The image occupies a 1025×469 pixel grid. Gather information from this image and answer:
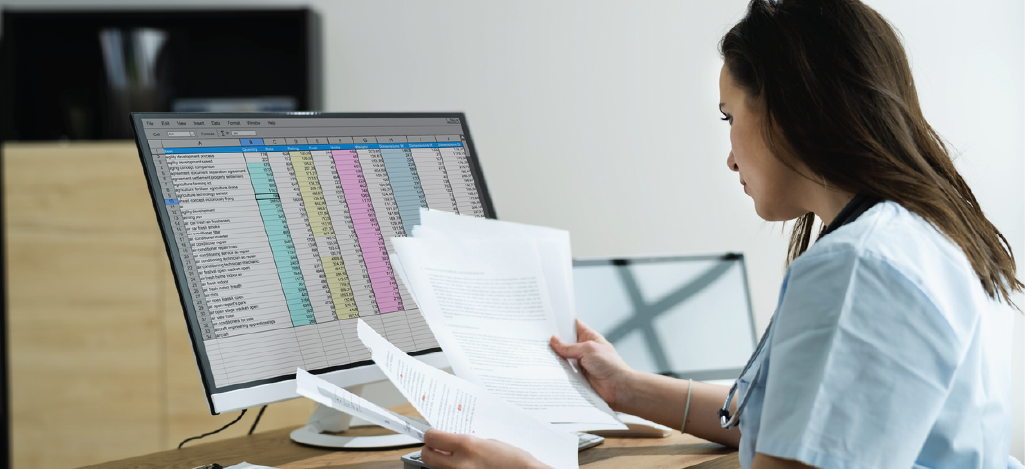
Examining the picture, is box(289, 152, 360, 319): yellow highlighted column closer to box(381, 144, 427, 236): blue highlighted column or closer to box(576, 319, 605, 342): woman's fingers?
box(381, 144, 427, 236): blue highlighted column

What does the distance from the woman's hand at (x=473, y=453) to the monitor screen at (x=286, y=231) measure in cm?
23

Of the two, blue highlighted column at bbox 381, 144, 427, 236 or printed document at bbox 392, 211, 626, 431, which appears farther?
blue highlighted column at bbox 381, 144, 427, 236

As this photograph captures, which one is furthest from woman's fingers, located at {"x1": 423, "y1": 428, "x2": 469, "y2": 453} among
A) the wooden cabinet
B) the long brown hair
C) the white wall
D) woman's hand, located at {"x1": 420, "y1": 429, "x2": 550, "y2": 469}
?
the white wall

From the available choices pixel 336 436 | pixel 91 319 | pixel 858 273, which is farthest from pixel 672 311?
pixel 91 319

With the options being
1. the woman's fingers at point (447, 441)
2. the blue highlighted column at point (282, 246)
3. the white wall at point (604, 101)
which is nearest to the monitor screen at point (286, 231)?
the blue highlighted column at point (282, 246)

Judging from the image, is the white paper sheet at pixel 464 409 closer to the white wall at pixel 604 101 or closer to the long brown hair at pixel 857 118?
the long brown hair at pixel 857 118

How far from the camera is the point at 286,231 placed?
3.00ft

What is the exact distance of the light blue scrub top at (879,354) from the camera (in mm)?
589

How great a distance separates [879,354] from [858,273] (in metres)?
0.07

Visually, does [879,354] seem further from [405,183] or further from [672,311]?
[672,311]

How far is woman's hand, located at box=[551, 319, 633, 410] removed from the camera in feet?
3.29

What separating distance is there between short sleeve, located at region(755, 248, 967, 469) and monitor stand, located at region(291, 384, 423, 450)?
49 cm

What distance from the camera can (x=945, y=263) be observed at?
2.11 ft

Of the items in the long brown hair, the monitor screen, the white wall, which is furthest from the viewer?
the white wall
